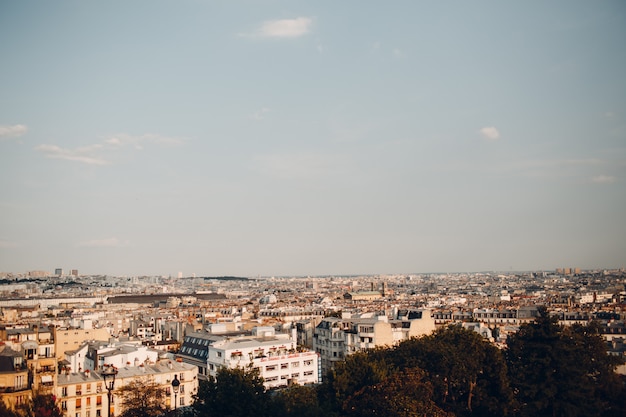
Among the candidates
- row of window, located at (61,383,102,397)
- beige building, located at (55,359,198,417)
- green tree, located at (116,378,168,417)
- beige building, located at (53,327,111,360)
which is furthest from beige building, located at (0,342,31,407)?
beige building, located at (53,327,111,360)

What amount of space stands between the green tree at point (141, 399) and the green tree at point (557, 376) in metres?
25.3

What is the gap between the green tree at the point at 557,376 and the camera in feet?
123

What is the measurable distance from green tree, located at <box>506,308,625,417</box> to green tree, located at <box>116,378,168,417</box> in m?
25.3

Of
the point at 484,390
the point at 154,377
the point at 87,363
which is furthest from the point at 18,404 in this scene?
the point at 484,390

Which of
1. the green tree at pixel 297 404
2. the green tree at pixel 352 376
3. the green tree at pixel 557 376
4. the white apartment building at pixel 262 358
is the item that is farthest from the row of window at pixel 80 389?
the green tree at pixel 557 376

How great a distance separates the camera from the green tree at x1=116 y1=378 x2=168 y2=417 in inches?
1654

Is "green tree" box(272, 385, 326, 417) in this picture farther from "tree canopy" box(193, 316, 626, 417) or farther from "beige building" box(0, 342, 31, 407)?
"beige building" box(0, 342, 31, 407)

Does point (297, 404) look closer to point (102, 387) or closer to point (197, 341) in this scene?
point (102, 387)

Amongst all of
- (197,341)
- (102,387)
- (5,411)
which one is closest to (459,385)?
(102,387)

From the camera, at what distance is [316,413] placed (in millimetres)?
33500

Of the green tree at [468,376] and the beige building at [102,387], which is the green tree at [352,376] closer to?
the green tree at [468,376]

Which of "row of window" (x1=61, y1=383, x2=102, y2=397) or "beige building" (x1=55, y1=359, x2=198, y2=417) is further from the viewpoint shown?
"beige building" (x1=55, y1=359, x2=198, y2=417)

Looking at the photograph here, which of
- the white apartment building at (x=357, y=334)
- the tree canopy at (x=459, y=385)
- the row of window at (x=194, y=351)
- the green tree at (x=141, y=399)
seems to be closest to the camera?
the tree canopy at (x=459, y=385)

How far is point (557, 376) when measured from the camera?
38688 mm
